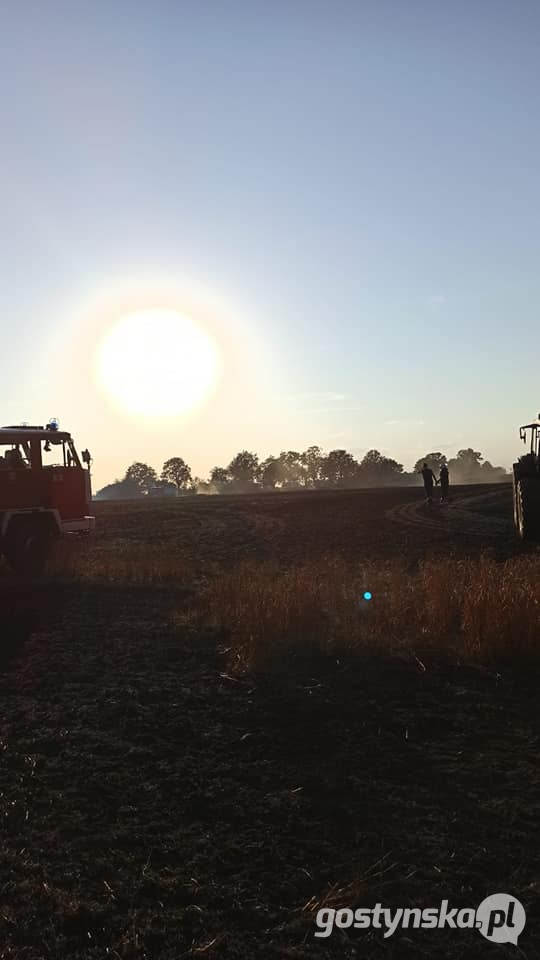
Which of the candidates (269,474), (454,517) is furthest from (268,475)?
(454,517)

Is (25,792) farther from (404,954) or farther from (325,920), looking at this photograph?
(404,954)

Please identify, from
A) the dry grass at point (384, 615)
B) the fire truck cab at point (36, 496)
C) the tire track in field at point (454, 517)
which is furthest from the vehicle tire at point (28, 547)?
the tire track in field at point (454, 517)

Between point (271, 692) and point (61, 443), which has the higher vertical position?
point (61, 443)

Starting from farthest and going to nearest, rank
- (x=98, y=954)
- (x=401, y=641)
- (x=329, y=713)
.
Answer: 1. (x=401, y=641)
2. (x=329, y=713)
3. (x=98, y=954)

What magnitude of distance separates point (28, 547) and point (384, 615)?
8877mm

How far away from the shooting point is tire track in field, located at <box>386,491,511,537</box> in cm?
2077

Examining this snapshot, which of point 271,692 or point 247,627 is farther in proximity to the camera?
point 247,627

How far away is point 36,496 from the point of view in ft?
50.1

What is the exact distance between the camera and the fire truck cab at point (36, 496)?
14.8 meters

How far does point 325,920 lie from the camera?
3395mm

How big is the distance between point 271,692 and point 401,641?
2.21 metres

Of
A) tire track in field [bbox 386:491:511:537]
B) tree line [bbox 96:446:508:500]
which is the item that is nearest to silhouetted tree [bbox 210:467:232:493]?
tree line [bbox 96:446:508:500]

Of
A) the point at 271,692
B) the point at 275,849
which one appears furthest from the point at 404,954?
the point at 271,692

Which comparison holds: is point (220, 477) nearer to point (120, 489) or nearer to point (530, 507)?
point (120, 489)
